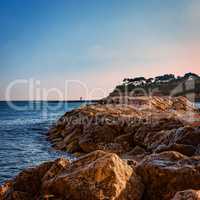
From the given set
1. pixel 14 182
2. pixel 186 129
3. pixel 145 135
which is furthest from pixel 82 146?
pixel 14 182

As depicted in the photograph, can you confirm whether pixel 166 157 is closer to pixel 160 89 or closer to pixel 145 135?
pixel 145 135

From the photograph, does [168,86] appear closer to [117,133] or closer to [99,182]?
A: [117,133]

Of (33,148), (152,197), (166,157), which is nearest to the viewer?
(152,197)

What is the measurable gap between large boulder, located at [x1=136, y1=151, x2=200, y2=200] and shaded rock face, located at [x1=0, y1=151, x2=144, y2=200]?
0.26 m

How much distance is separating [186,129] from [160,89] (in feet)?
342

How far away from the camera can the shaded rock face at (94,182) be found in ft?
21.9

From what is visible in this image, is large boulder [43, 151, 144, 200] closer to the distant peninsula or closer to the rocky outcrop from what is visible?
the rocky outcrop

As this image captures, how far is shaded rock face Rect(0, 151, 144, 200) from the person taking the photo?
6689 mm

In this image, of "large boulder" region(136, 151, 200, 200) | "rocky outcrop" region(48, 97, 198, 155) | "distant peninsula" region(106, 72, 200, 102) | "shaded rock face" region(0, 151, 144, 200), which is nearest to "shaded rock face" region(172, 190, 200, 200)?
"shaded rock face" region(0, 151, 144, 200)

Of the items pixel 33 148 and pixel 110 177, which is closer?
pixel 110 177

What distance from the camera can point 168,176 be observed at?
727 centimetres

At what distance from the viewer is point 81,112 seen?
30.4m

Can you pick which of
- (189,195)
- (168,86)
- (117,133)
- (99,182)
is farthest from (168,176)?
(168,86)

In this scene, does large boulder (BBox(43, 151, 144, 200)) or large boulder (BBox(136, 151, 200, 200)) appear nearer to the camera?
large boulder (BBox(43, 151, 144, 200))
